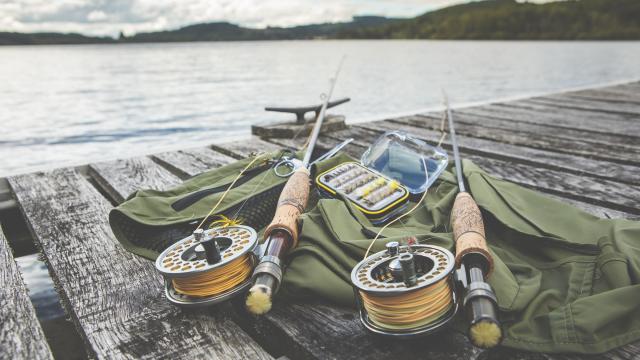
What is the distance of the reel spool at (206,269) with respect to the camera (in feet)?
5.52

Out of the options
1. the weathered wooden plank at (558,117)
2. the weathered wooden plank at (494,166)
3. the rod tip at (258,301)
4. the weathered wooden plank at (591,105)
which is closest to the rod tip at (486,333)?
the rod tip at (258,301)

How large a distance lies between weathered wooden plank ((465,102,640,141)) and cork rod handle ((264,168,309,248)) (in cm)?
341

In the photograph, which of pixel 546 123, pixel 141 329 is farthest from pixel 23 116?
pixel 141 329

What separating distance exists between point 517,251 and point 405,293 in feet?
2.88

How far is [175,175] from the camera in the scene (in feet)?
12.4

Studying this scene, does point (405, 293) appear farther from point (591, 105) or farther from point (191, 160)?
point (591, 105)

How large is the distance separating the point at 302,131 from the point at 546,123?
2.44 meters

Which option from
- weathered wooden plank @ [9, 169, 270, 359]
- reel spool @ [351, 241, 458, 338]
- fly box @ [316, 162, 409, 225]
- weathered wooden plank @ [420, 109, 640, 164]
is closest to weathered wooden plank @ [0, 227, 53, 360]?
weathered wooden plank @ [9, 169, 270, 359]

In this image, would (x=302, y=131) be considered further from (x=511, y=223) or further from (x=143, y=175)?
(x=511, y=223)

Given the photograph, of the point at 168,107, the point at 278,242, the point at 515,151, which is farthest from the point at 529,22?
the point at 278,242

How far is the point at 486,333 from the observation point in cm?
137

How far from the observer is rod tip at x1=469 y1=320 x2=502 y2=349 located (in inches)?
53.7

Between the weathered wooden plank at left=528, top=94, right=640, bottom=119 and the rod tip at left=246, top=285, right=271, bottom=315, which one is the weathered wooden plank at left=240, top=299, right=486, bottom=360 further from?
the weathered wooden plank at left=528, top=94, right=640, bottom=119

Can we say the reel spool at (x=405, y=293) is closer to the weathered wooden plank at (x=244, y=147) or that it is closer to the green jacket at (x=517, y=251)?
the green jacket at (x=517, y=251)
